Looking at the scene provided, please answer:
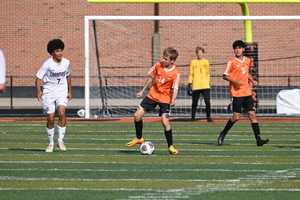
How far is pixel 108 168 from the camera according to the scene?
8.38m

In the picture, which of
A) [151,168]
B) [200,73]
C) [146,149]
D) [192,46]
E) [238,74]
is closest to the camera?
[151,168]

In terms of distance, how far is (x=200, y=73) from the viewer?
16156 mm

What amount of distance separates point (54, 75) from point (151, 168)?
2674mm

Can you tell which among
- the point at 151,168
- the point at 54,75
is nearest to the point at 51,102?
the point at 54,75

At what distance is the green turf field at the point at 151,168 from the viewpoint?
21.8 feet

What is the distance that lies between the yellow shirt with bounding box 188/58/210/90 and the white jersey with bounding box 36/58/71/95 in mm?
6497

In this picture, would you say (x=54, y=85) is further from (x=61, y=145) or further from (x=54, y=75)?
(x=61, y=145)

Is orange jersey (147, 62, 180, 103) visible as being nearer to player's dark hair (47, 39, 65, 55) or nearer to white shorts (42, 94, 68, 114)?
white shorts (42, 94, 68, 114)

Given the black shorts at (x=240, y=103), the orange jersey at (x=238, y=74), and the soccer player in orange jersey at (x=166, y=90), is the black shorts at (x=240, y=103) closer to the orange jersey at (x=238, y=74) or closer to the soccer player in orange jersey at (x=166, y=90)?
the orange jersey at (x=238, y=74)

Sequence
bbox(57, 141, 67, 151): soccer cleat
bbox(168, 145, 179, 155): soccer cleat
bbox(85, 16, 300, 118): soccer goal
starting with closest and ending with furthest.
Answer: bbox(168, 145, 179, 155): soccer cleat, bbox(57, 141, 67, 151): soccer cleat, bbox(85, 16, 300, 118): soccer goal

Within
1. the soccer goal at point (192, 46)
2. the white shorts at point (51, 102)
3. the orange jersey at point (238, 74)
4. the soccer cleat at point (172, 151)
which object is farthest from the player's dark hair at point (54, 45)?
the soccer goal at point (192, 46)

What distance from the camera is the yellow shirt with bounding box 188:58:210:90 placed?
16172mm

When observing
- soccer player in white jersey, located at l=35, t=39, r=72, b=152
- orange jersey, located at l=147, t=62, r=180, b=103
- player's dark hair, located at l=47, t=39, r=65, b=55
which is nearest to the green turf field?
soccer player in white jersey, located at l=35, t=39, r=72, b=152

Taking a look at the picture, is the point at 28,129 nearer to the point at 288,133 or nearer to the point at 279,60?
the point at 288,133
